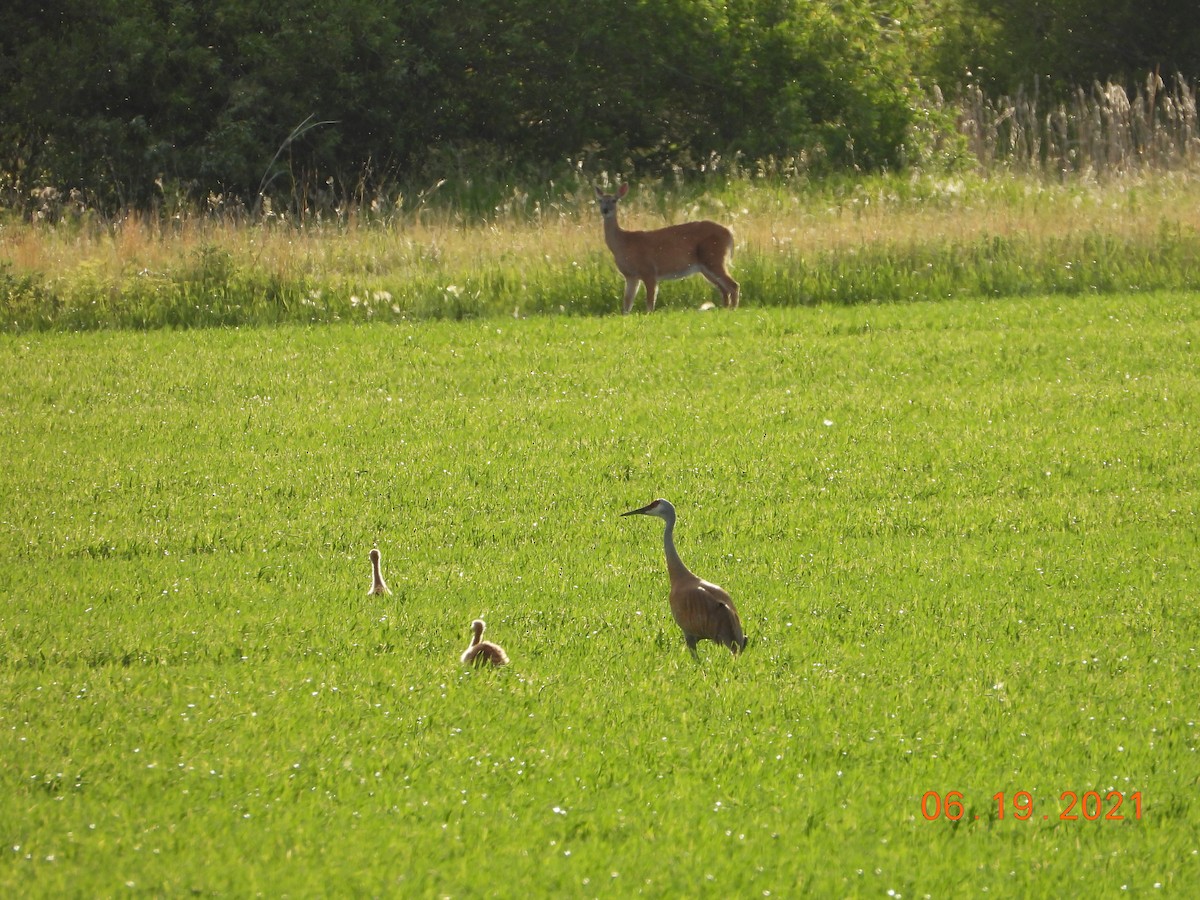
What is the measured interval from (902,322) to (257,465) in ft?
24.7

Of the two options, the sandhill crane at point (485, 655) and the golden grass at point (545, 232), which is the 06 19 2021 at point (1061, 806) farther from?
the golden grass at point (545, 232)

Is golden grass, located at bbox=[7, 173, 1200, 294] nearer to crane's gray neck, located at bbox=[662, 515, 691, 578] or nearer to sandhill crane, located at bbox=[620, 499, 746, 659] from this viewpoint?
crane's gray neck, located at bbox=[662, 515, 691, 578]

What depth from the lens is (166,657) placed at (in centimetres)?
745

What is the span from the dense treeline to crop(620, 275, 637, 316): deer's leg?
870cm

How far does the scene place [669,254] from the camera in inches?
699

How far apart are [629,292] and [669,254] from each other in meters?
0.60

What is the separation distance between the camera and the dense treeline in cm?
2702

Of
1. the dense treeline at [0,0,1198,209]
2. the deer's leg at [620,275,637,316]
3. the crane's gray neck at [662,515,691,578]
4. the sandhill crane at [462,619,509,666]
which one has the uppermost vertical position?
the dense treeline at [0,0,1198,209]

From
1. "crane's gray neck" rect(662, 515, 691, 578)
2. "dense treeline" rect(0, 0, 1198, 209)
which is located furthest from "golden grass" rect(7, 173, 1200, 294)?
"crane's gray neck" rect(662, 515, 691, 578)

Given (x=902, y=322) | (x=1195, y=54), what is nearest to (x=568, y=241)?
(x=902, y=322)

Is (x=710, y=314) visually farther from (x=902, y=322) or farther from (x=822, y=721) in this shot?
(x=822, y=721)

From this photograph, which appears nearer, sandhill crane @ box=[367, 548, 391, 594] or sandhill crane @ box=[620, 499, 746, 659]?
sandhill crane @ box=[620, 499, 746, 659]

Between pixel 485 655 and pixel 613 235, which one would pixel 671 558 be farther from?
pixel 613 235

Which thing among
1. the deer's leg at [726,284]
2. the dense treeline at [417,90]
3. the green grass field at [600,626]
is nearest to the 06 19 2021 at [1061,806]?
the green grass field at [600,626]
